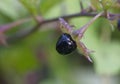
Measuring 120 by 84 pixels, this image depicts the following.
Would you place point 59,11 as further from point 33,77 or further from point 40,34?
point 33,77

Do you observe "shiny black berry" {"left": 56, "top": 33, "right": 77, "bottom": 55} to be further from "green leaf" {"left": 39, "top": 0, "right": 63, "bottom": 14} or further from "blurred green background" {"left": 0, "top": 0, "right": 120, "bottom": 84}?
"green leaf" {"left": 39, "top": 0, "right": 63, "bottom": 14}

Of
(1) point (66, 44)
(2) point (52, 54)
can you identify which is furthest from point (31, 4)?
(2) point (52, 54)

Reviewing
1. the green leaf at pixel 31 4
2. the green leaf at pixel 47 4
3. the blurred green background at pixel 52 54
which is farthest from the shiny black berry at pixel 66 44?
the green leaf at pixel 47 4

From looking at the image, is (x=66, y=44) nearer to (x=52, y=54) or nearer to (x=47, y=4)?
(x=47, y=4)

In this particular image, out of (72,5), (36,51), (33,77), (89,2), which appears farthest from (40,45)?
(89,2)

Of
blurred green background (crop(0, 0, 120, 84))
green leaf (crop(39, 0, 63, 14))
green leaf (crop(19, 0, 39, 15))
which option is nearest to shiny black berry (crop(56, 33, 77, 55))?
green leaf (crop(19, 0, 39, 15))
